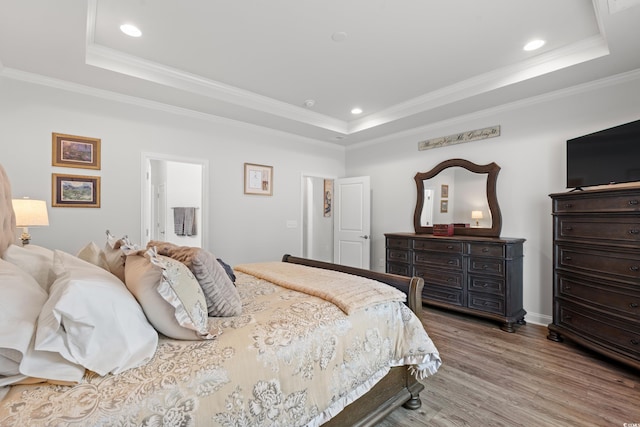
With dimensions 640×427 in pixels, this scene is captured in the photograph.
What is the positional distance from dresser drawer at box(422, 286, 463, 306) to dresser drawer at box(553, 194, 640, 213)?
138 centimetres

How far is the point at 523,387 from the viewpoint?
211cm

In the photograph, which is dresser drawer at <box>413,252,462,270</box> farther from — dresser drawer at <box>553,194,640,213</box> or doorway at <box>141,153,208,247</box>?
doorway at <box>141,153,208,247</box>

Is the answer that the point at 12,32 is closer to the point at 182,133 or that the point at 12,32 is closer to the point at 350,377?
the point at 182,133

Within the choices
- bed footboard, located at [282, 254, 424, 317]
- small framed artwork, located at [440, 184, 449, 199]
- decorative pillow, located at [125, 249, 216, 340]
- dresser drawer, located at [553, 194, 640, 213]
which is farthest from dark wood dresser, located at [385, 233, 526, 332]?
decorative pillow, located at [125, 249, 216, 340]

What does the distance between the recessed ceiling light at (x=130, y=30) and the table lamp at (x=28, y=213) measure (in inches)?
63.3

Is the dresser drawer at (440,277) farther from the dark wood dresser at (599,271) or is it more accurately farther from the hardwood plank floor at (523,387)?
the dark wood dresser at (599,271)

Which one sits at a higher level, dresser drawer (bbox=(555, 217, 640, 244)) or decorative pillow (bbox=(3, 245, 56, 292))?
dresser drawer (bbox=(555, 217, 640, 244))

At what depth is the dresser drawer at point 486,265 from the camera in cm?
327

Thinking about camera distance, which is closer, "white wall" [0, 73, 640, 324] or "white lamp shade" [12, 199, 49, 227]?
"white lamp shade" [12, 199, 49, 227]

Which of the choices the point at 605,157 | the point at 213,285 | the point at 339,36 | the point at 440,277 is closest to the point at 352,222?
the point at 440,277

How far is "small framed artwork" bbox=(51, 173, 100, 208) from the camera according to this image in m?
3.02

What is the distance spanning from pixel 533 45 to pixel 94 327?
144 inches

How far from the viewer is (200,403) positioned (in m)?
0.99

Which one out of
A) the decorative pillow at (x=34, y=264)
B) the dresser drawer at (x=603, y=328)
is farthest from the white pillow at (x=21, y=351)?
the dresser drawer at (x=603, y=328)
